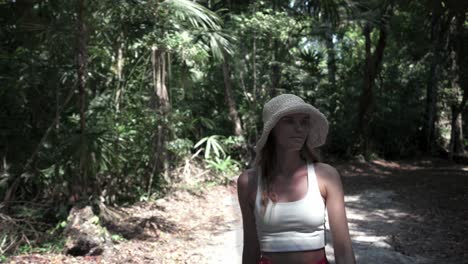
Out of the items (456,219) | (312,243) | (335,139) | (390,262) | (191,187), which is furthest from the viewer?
(335,139)

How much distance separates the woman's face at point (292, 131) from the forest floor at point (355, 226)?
12.3 ft

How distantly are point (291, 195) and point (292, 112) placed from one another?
31 cm

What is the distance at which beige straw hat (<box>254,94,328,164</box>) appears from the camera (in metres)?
1.78

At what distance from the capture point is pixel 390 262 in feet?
17.4

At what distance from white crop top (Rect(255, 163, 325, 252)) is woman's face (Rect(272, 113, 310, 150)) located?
0.13 m

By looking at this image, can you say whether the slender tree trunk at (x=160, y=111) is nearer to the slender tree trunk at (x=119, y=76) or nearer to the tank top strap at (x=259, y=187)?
the slender tree trunk at (x=119, y=76)

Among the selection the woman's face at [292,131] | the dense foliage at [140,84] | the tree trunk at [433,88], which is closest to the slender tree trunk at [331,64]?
the dense foliage at [140,84]

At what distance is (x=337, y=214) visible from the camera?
66.8 inches

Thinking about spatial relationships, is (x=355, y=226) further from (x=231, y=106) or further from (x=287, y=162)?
(x=231, y=106)

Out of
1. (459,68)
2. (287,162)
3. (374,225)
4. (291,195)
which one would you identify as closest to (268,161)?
(287,162)

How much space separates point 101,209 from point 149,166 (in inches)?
88.6

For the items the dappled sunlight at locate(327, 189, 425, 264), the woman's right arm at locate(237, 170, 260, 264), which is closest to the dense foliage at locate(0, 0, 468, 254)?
the dappled sunlight at locate(327, 189, 425, 264)

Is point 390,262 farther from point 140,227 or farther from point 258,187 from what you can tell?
point 258,187

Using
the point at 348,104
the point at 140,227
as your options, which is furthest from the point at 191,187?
the point at 348,104
